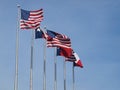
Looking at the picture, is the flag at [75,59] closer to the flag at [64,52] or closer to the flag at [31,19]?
the flag at [64,52]

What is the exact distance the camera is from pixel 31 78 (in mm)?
52438

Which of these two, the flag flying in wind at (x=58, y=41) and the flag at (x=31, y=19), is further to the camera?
the flag flying in wind at (x=58, y=41)

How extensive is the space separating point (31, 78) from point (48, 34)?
22.2ft

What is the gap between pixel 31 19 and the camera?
5097cm

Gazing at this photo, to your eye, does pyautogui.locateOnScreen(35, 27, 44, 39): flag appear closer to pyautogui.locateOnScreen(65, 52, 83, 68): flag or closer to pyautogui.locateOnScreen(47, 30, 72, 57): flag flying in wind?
pyautogui.locateOnScreen(47, 30, 72, 57): flag flying in wind

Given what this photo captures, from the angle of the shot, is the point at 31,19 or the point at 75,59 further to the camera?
the point at 75,59

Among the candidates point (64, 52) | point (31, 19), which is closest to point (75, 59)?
point (64, 52)

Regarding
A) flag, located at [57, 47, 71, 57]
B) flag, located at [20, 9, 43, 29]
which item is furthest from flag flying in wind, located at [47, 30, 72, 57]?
flag, located at [20, 9, 43, 29]

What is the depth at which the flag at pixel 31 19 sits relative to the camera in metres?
50.2

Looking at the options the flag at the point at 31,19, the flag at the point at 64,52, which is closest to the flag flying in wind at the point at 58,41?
the flag at the point at 64,52

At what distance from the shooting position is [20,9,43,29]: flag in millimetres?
50156

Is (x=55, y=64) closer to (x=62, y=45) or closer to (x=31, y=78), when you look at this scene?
(x=62, y=45)

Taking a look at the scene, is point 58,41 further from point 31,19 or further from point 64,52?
point 31,19

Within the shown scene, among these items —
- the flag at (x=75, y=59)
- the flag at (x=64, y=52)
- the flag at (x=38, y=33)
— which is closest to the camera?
the flag at (x=38, y=33)
